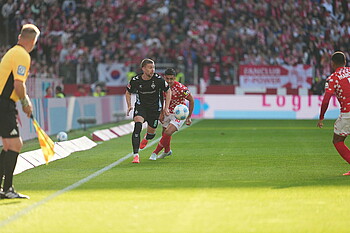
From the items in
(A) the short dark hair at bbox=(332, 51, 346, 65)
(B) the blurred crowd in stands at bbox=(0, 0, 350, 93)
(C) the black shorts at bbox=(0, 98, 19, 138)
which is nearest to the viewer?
(C) the black shorts at bbox=(0, 98, 19, 138)

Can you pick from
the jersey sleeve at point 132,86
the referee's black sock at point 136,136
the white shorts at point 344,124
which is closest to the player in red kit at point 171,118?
the referee's black sock at point 136,136

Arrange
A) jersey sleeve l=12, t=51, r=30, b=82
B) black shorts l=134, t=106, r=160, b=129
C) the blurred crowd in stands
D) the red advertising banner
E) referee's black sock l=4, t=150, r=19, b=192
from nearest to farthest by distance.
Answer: jersey sleeve l=12, t=51, r=30, b=82
referee's black sock l=4, t=150, r=19, b=192
black shorts l=134, t=106, r=160, b=129
the red advertising banner
the blurred crowd in stands

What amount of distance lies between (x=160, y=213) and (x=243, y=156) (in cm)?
811

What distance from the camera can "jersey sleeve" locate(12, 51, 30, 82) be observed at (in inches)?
372

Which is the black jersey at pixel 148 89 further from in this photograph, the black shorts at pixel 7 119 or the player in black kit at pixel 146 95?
the black shorts at pixel 7 119

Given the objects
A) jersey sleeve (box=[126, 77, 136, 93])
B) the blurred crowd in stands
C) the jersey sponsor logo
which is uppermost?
the blurred crowd in stands

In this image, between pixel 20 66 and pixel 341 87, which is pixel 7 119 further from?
pixel 341 87

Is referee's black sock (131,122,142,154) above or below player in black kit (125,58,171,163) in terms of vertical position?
below

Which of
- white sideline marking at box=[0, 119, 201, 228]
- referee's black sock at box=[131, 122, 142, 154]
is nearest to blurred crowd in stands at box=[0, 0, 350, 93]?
referee's black sock at box=[131, 122, 142, 154]

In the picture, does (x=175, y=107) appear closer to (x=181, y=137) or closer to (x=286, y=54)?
(x=181, y=137)

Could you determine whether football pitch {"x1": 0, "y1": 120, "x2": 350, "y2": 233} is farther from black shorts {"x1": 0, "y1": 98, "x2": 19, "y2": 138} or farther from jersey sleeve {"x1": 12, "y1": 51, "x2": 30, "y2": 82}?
jersey sleeve {"x1": 12, "y1": 51, "x2": 30, "y2": 82}

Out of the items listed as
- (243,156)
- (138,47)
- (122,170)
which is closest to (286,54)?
(138,47)

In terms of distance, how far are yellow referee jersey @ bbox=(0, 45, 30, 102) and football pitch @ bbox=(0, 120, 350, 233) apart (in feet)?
4.63

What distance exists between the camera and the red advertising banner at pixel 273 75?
37875 millimetres
